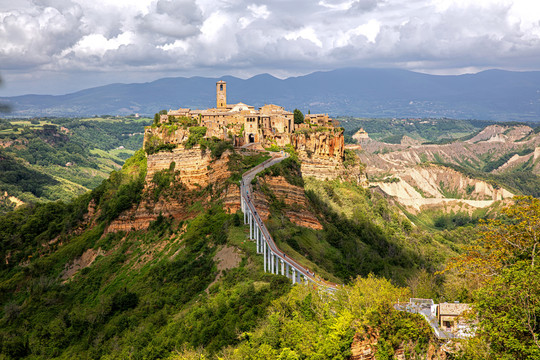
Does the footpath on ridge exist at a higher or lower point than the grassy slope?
higher

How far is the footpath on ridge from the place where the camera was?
4122 cm

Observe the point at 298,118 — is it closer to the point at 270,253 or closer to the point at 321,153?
the point at 321,153

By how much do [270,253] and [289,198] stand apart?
70.8ft

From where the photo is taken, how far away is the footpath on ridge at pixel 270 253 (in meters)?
41.2

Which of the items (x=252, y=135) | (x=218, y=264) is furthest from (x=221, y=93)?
(x=218, y=264)

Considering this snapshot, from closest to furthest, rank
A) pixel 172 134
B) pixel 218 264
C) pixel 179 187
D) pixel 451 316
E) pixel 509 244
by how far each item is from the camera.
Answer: pixel 451 316 < pixel 509 244 < pixel 218 264 < pixel 179 187 < pixel 172 134

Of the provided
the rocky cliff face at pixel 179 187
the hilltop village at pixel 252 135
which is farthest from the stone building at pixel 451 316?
the hilltop village at pixel 252 135

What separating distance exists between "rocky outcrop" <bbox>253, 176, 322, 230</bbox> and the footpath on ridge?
2.43m

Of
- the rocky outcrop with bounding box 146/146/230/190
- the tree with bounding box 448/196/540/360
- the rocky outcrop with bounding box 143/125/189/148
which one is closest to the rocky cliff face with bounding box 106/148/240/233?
the rocky outcrop with bounding box 146/146/230/190

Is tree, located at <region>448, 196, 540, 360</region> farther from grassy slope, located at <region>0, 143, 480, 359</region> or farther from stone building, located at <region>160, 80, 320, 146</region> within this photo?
stone building, located at <region>160, 80, 320, 146</region>

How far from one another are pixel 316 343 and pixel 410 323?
537 cm

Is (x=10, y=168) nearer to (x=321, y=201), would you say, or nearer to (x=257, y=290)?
(x=321, y=201)

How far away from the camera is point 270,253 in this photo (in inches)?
1810

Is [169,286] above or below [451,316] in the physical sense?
below
